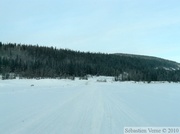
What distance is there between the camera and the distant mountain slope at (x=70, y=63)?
117037 mm

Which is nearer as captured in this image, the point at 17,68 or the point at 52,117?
the point at 52,117

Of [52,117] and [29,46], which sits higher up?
[29,46]

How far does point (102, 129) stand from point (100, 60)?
14884 centimetres

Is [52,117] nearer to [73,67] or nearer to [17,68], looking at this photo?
[17,68]

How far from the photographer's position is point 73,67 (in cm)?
A: 12800

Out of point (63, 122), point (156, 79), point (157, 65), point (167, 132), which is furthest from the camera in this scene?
point (157, 65)

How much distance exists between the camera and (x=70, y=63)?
13225 centimetres

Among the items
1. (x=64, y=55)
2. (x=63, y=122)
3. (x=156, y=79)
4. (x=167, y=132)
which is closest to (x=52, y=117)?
(x=63, y=122)

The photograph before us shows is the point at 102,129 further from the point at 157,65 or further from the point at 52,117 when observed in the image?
the point at 157,65

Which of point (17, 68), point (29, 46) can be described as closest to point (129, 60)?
point (29, 46)

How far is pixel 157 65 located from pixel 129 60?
88.4ft

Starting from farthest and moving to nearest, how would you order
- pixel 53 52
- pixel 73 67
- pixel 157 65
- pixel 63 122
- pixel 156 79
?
pixel 157 65 → pixel 53 52 → pixel 73 67 → pixel 156 79 → pixel 63 122

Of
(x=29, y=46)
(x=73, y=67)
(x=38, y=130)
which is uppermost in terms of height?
(x=29, y=46)

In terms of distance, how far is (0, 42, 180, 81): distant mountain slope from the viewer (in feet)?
384
